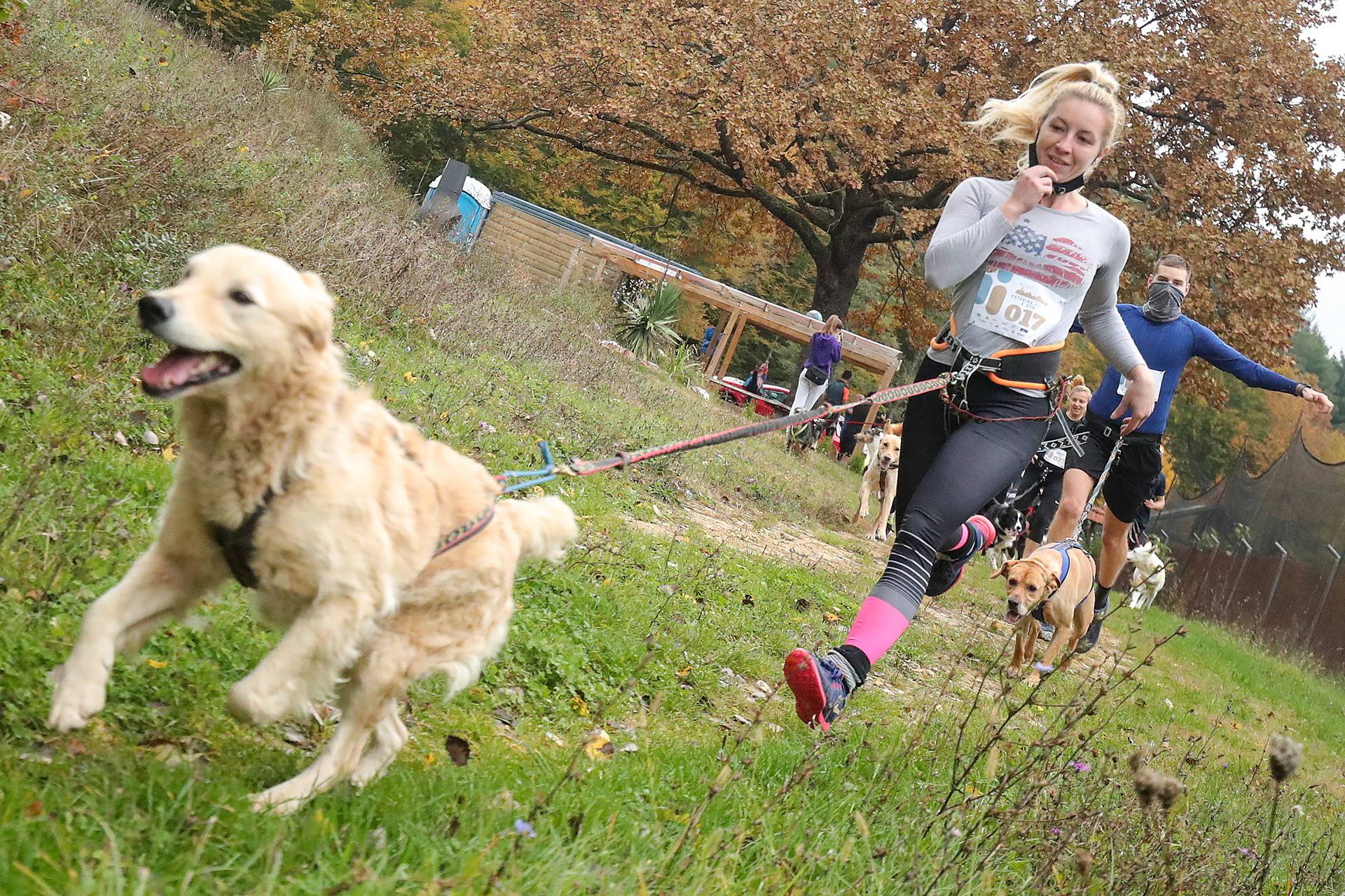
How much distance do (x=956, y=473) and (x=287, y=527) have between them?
2.69 m

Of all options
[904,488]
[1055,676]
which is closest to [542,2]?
[1055,676]

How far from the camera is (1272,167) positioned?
21578 millimetres

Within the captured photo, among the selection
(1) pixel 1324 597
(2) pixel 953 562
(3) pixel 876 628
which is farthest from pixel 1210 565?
(3) pixel 876 628

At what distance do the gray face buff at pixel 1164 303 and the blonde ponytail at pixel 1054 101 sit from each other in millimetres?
3546

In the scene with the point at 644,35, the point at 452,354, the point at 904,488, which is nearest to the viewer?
the point at 904,488

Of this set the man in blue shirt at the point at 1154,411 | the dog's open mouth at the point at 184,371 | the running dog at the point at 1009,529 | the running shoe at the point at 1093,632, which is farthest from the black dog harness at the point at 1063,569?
the dog's open mouth at the point at 184,371

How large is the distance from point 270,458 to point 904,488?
305 cm

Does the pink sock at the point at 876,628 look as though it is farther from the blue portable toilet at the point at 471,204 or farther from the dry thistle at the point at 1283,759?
the blue portable toilet at the point at 471,204

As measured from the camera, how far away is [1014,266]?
172 inches

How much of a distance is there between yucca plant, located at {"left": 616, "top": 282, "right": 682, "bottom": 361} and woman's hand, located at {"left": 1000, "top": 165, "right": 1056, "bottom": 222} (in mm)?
17097

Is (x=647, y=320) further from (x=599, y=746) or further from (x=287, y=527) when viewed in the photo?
(x=287, y=527)

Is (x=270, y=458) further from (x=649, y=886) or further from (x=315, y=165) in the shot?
(x=315, y=165)

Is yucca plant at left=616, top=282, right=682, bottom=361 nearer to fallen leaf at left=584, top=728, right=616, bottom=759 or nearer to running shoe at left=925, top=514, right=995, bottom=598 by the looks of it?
running shoe at left=925, top=514, right=995, bottom=598

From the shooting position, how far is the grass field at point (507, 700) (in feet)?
8.09
